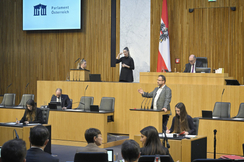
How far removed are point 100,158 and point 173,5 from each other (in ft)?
30.2

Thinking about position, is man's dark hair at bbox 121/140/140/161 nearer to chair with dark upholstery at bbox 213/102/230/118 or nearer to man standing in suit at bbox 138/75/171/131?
man standing in suit at bbox 138/75/171/131

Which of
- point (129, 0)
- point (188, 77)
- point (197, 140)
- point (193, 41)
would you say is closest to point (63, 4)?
point (129, 0)

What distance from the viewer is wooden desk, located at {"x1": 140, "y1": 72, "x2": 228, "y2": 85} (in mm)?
8430

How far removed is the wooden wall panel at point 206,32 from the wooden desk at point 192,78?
261 cm

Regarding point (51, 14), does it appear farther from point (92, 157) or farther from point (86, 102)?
point (92, 157)

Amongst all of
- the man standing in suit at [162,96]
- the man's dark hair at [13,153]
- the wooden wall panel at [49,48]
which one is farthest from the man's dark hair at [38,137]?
the wooden wall panel at [49,48]

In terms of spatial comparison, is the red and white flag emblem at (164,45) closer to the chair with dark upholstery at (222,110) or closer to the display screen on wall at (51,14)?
the display screen on wall at (51,14)

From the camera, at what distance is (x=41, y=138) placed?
3.21 meters

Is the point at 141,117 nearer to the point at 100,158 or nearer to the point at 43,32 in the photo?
the point at 100,158

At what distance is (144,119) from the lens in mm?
7223

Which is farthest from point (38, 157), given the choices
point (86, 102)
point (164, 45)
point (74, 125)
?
point (164, 45)

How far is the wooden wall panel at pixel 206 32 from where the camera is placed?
35.9 ft

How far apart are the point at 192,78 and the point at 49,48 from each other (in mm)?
6666

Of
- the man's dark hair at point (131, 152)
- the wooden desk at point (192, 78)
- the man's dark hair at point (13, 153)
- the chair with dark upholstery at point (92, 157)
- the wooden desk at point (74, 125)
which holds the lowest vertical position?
the wooden desk at point (74, 125)
